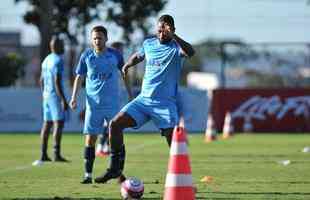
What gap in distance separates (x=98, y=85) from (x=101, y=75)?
0.15 m

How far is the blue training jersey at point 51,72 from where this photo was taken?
57.4 feet

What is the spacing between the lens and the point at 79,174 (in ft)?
49.0

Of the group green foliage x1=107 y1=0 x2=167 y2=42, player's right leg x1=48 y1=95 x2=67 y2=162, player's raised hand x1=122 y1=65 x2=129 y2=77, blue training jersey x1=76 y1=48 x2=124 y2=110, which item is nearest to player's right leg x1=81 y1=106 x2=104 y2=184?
blue training jersey x1=76 y1=48 x2=124 y2=110

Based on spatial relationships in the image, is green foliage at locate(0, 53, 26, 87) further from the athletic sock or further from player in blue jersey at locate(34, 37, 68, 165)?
the athletic sock

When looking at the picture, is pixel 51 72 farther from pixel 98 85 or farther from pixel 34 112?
pixel 34 112

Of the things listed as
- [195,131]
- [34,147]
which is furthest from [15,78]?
[34,147]

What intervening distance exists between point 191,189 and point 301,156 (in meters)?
9.39

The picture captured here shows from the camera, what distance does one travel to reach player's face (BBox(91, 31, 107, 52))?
13.7 meters

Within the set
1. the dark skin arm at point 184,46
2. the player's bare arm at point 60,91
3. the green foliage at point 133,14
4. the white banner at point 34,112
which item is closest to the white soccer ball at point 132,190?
the dark skin arm at point 184,46

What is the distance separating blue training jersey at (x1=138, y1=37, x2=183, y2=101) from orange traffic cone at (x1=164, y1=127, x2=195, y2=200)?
1858 mm

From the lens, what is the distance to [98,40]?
1379cm

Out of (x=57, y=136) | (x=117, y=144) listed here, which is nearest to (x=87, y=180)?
(x=117, y=144)

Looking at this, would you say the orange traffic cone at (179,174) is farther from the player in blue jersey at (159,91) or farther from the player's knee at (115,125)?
the player's knee at (115,125)

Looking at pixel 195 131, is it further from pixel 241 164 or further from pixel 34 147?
pixel 241 164
